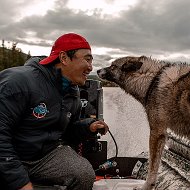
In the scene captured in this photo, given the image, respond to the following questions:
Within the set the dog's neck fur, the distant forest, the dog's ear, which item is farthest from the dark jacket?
the distant forest

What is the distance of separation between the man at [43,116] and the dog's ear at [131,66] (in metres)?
2.16

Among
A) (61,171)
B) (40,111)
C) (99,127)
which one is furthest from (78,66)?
(61,171)

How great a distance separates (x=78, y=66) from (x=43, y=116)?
0.76 meters

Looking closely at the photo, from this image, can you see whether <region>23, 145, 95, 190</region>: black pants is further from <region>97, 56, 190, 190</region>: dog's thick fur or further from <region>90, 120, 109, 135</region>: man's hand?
<region>97, 56, 190, 190</region>: dog's thick fur

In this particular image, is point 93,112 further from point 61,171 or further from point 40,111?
point 40,111

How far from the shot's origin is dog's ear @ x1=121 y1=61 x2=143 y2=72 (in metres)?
6.82

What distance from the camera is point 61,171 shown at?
4367 millimetres

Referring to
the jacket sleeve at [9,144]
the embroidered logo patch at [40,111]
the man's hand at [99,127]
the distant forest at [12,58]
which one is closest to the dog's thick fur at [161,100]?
the man's hand at [99,127]

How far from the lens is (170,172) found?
21.2ft

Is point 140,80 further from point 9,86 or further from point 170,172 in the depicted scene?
point 9,86

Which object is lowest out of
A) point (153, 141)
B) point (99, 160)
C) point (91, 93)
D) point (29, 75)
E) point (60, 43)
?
point (99, 160)

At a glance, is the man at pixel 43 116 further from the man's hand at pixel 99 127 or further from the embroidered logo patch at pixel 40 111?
the man's hand at pixel 99 127

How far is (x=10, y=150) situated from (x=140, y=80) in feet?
11.4

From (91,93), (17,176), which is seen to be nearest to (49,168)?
(17,176)
